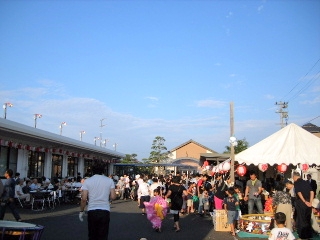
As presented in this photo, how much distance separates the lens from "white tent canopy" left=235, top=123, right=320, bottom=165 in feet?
38.3

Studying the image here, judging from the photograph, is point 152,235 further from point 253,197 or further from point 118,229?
point 253,197

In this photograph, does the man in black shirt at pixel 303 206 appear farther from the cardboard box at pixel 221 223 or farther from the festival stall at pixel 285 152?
the cardboard box at pixel 221 223

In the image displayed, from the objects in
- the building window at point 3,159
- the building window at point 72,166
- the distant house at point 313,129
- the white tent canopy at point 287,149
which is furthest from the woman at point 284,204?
the distant house at point 313,129

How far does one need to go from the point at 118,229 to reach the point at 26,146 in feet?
32.6

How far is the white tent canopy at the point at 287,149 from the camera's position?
38.3 ft

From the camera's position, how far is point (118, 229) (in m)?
10.4

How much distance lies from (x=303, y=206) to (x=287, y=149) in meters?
3.49

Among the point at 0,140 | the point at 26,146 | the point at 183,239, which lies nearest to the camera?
the point at 183,239

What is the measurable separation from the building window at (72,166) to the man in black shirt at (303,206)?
65.1 ft

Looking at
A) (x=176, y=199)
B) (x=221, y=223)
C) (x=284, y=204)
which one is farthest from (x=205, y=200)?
(x=284, y=204)

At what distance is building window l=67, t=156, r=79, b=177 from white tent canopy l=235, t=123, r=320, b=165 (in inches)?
653

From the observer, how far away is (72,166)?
26734 mm

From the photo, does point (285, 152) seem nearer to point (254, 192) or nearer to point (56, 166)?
point (254, 192)

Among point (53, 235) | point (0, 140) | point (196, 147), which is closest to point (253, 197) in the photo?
point (53, 235)
